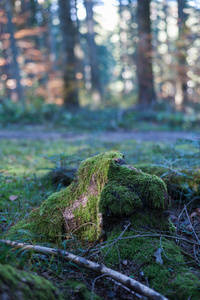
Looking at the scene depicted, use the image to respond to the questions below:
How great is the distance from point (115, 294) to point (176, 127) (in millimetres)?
11803

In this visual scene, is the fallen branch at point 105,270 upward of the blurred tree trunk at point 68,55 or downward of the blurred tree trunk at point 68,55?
downward

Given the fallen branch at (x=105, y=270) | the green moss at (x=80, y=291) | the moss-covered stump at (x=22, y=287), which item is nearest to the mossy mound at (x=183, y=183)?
the fallen branch at (x=105, y=270)

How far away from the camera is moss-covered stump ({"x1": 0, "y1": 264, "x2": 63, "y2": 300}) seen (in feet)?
4.36

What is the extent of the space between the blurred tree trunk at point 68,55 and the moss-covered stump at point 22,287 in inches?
570

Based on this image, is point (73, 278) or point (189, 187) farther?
point (189, 187)

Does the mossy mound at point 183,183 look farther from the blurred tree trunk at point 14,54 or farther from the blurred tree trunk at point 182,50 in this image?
the blurred tree trunk at point 14,54

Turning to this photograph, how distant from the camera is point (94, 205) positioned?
250 centimetres

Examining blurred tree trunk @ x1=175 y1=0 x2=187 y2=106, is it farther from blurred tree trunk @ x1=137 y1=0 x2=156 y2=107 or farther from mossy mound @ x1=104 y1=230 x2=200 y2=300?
mossy mound @ x1=104 y1=230 x2=200 y2=300

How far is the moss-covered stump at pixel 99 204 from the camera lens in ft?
7.75

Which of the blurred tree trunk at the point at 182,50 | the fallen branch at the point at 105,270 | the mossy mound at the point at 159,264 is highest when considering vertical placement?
the blurred tree trunk at the point at 182,50

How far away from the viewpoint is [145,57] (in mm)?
15695

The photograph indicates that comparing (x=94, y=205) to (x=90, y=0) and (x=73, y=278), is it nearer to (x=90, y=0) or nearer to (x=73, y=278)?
(x=73, y=278)

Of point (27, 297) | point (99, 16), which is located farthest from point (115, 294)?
point (99, 16)

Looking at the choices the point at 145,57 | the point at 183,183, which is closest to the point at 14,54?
the point at 145,57
